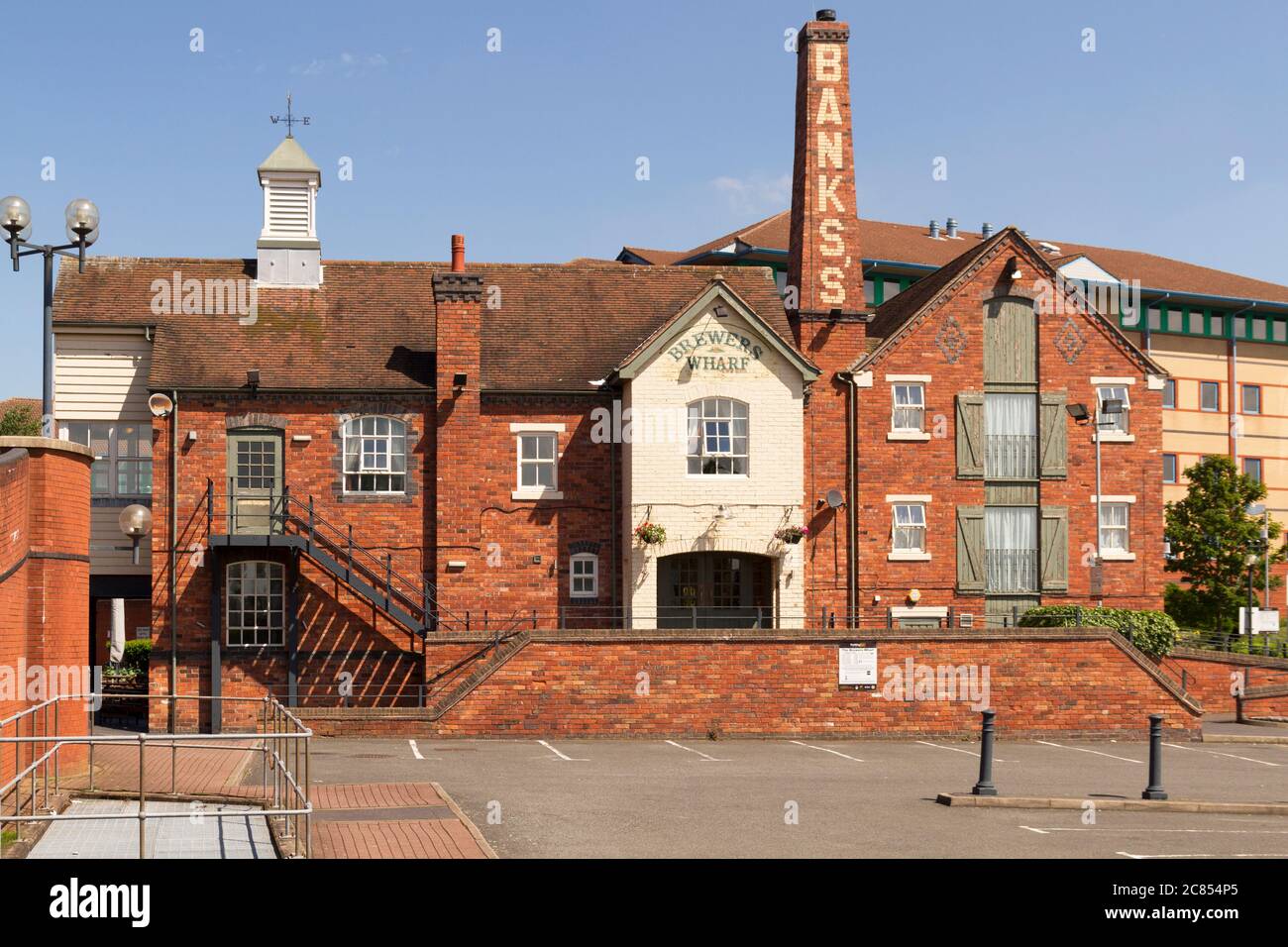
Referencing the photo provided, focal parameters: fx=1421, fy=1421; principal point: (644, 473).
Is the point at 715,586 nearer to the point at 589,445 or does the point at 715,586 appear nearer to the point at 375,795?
the point at 589,445

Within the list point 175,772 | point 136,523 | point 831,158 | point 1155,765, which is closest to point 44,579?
point 175,772

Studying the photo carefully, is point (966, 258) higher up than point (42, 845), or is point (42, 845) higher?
point (966, 258)

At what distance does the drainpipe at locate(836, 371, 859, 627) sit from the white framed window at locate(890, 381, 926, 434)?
0.92 meters

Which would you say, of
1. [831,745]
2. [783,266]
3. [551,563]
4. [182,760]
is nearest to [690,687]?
[831,745]

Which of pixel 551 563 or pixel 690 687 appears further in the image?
pixel 551 563

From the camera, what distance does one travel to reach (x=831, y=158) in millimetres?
33438

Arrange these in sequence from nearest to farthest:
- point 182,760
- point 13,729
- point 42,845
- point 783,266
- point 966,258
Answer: point 42,845
point 13,729
point 182,760
point 966,258
point 783,266

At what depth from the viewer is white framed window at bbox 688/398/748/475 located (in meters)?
30.2

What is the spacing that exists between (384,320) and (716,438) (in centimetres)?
806

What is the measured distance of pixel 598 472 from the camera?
30.7 metres

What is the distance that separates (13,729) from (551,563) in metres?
16.1

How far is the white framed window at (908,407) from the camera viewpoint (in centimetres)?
3238

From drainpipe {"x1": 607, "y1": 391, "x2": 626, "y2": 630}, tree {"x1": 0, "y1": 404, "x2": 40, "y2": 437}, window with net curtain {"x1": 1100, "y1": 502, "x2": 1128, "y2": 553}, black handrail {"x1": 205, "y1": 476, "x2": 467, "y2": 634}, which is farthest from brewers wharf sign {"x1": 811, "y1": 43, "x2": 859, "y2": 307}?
tree {"x1": 0, "y1": 404, "x2": 40, "y2": 437}

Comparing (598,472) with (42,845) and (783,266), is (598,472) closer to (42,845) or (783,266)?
(42,845)
